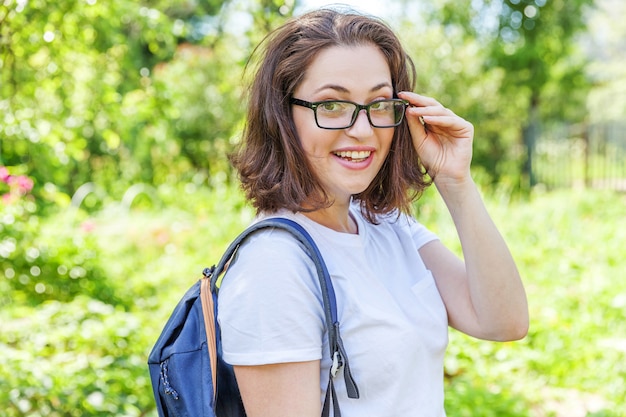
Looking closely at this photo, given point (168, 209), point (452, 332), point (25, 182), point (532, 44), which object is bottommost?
point (168, 209)

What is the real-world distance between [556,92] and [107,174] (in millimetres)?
9448

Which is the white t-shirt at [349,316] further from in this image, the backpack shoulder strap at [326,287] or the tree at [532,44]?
the tree at [532,44]

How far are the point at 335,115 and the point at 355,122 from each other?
0.04 m

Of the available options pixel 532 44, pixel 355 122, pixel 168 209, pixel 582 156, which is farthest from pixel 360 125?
pixel 532 44

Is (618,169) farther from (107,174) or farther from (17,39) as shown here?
(17,39)

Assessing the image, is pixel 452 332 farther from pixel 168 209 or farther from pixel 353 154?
pixel 168 209

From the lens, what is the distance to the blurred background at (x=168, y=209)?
310 cm

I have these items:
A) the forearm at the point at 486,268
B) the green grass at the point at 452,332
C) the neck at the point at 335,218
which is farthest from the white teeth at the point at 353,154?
the green grass at the point at 452,332

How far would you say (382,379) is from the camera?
124 centimetres

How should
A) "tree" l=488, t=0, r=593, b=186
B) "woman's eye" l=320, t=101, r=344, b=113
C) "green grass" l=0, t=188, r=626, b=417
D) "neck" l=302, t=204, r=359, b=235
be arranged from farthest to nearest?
"tree" l=488, t=0, r=593, b=186
"green grass" l=0, t=188, r=626, b=417
"neck" l=302, t=204, r=359, b=235
"woman's eye" l=320, t=101, r=344, b=113

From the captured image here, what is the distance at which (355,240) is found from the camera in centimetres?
137

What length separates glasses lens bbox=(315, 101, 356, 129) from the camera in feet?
4.25

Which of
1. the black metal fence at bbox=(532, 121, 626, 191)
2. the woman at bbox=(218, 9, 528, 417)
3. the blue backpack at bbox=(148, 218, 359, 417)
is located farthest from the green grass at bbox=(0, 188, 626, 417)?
the black metal fence at bbox=(532, 121, 626, 191)

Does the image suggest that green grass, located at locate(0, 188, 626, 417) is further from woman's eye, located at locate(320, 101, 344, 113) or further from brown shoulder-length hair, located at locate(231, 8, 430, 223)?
woman's eye, located at locate(320, 101, 344, 113)
